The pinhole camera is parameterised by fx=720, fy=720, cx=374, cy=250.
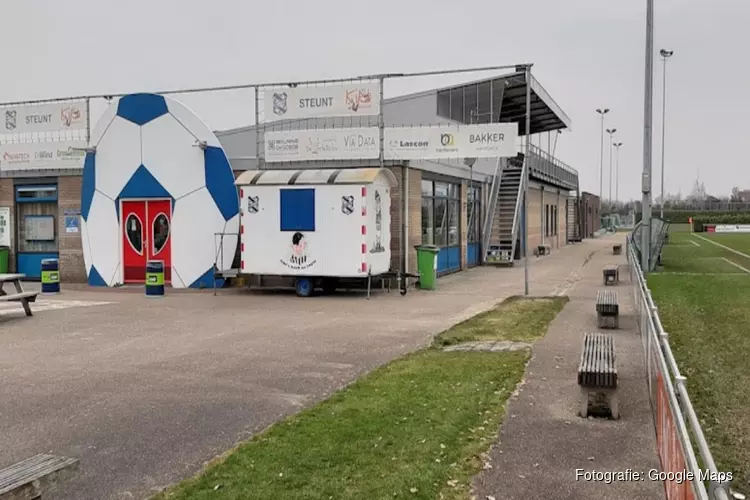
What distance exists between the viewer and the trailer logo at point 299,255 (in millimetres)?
16672

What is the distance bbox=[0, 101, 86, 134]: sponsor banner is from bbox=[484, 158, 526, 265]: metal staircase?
14945mm

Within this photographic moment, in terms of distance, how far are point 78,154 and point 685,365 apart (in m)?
17.4

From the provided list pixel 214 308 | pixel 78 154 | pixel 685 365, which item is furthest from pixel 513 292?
pixel 78 154

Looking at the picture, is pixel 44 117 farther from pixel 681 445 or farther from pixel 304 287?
pixel 681 445

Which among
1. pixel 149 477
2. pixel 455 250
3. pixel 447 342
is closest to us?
pixel 149 477

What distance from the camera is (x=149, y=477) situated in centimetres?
500

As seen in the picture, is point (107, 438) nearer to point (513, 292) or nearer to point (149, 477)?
point (149, 477)

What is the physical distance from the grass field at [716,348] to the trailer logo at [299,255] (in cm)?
766

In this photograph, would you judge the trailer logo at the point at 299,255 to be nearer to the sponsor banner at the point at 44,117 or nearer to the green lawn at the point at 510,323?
the green lawn at the point at 510,323

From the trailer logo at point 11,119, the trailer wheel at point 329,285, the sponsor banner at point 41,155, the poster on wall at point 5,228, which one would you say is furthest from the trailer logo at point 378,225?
the trailer logo at point 11,119

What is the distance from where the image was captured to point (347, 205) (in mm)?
16344

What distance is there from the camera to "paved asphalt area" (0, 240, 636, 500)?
5.61 meters

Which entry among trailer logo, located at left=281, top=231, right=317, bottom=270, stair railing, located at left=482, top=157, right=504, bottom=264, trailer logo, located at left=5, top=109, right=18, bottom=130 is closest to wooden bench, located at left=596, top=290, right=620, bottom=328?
trailer logo, located at left=281, top=231, right=317, bottom=270

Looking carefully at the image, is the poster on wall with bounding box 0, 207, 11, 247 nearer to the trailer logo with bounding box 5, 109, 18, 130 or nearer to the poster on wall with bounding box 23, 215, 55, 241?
the poster on wall with bounding box 23, 215, 55, 241
